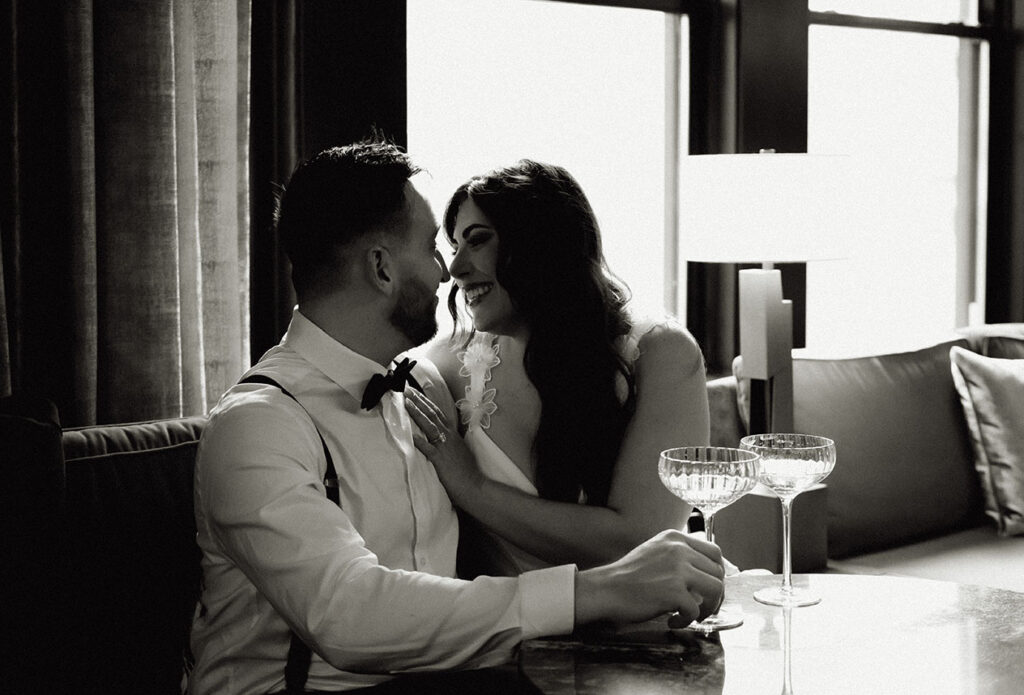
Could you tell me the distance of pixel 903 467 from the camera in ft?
10.6

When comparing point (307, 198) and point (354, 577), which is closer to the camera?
point (354, 577)

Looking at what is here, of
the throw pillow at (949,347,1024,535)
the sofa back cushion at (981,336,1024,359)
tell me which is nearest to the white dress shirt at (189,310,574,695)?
the throw pillow at (949,347,1024,535)

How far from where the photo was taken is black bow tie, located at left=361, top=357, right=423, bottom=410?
5.54 feet

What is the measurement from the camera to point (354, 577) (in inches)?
55.6

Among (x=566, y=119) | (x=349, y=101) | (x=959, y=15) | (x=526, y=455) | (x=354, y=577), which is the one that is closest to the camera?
(x=354, y=577)

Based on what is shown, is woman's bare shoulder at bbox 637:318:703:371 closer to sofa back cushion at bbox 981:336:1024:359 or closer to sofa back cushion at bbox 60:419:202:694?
sofa back cushion at bbox 60:419:202:694

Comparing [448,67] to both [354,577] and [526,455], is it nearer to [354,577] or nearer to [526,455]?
[526,455]

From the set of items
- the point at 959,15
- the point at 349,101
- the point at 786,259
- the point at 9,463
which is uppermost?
the point at 959,15

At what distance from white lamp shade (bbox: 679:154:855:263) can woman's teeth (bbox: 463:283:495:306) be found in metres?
0.96

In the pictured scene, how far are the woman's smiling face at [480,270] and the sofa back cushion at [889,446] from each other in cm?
139

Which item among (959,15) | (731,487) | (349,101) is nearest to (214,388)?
(349,101)

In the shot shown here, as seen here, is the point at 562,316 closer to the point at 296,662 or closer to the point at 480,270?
the point at 480,270

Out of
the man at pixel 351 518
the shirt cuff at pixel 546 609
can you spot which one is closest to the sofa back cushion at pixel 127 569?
the man at pixel 351 518

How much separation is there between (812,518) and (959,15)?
249 cm
